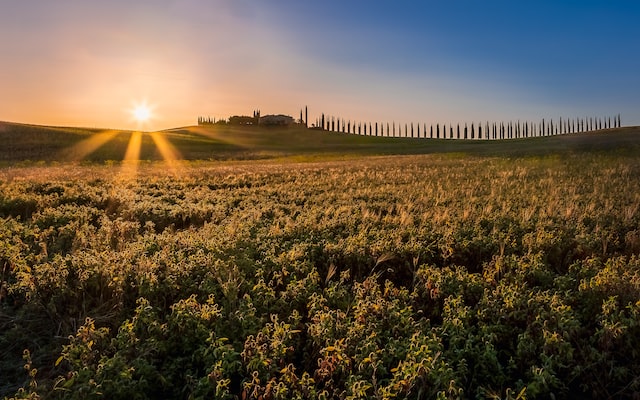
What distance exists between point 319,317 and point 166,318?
6.17ft

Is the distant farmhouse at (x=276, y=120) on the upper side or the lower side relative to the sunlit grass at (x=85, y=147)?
upper

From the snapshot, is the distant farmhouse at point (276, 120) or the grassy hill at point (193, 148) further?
the distant farmhouse at point (276, 120)

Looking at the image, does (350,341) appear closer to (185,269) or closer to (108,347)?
(108,347)

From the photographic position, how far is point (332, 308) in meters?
5.86

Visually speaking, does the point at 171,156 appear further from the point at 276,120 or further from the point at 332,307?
the point at 276,120

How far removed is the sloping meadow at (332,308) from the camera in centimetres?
438

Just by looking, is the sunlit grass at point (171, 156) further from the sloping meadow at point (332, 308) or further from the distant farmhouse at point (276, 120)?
the distant farmhouse at point (276, 120)

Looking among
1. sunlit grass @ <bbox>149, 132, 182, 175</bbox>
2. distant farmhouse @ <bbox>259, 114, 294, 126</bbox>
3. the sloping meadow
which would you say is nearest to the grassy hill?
sunlit grass @ <bbox>149, 132, 182, 175</bbox>

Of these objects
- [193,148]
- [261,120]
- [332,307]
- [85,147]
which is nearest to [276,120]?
[261,120]

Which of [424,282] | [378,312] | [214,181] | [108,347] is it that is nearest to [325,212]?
[424,282]

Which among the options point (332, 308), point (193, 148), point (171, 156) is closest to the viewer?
point (332, 308)

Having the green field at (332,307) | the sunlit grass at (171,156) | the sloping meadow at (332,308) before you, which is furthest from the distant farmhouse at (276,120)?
the sloping meadow at (332,308)

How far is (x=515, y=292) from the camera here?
5445 mm

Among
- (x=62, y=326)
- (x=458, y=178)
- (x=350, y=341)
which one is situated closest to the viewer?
(x=350, y=341)
